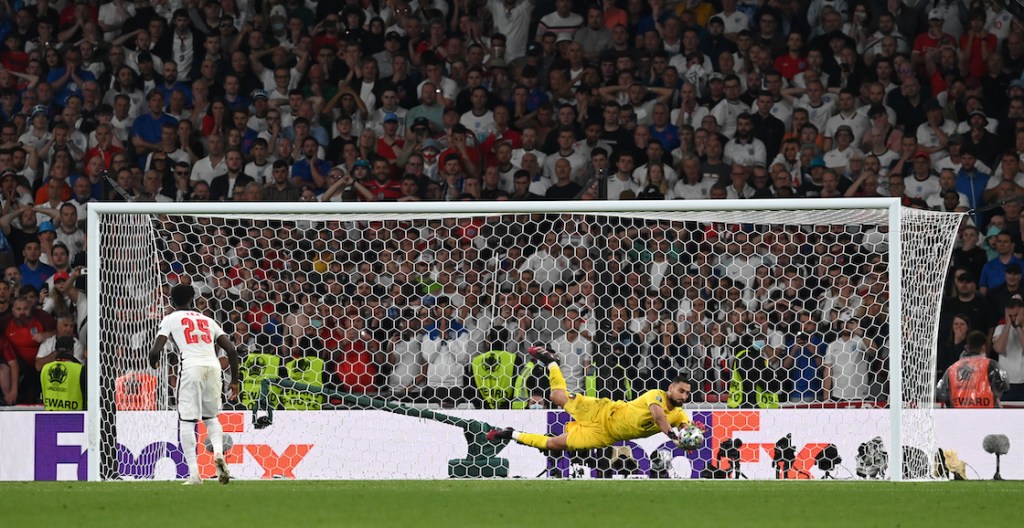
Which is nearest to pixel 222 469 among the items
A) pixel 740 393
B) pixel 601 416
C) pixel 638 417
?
pixel 601 416

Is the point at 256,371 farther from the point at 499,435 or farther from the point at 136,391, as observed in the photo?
the point at 499,435

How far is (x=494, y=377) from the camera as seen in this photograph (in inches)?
501

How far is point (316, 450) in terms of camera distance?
1238cm

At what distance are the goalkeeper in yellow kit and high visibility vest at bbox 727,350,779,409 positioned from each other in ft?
2.97

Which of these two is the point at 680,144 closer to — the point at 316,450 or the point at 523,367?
the point at 523,367

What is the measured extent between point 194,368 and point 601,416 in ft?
10.1

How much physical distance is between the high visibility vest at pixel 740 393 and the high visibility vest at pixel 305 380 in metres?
3.41

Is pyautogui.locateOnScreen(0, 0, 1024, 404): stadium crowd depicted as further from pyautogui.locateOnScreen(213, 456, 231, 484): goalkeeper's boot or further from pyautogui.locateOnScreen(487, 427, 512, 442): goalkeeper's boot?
pyautogui.locateOnScreen(213, 456, 231, 484): goalkeeper's boot

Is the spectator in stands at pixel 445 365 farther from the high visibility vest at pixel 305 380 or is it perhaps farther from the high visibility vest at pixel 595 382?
the high visibility vest at pixel 595 382

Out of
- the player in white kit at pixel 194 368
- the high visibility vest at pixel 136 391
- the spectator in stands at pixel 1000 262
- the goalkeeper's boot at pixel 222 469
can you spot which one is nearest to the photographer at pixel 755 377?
the spectator in stands at pixel 1000 262

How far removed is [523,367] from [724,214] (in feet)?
7.28

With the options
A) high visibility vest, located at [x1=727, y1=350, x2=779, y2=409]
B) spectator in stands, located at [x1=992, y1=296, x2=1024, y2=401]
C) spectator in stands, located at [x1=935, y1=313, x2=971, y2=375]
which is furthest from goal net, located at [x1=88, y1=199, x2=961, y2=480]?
spectator in stands, located at [x1=992, y1=296, x2=1024, y2=401]

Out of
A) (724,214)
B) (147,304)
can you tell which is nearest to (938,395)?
(724,214)

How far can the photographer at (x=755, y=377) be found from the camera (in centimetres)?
1254
